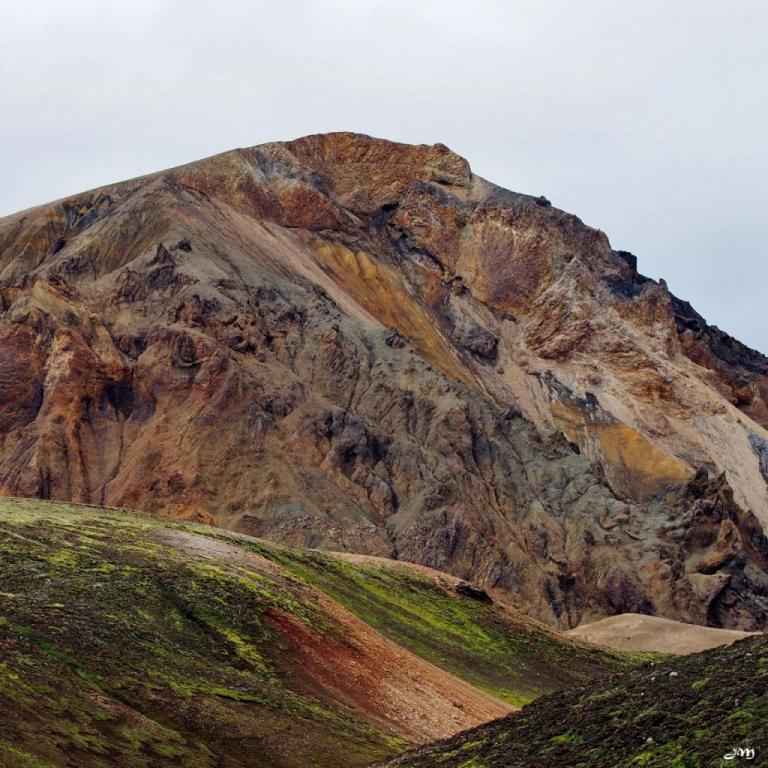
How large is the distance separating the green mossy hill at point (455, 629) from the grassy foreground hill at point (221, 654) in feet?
0.41

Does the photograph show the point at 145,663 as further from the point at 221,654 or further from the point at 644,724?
the point at 644,724

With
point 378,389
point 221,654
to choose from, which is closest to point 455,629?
point 221,654

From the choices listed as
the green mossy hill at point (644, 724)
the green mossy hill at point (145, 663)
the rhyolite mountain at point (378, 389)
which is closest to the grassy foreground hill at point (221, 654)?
the green mossy hill at point (145, 663)

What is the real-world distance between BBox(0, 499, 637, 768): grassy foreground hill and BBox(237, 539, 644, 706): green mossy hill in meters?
0.13

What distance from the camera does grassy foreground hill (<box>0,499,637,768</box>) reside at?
27.2 meters

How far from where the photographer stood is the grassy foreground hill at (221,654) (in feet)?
89.2

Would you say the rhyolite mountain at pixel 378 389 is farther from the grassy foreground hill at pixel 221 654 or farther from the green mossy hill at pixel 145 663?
the green mossy hill at pixel 145 663

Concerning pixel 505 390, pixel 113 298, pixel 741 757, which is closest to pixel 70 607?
pixel 741 757

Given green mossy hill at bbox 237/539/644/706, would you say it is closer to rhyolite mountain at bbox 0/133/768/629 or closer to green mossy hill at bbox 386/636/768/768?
rhyolite mountain at bbox 0/133/768/629

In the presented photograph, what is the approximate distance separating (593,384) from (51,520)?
81.6 m

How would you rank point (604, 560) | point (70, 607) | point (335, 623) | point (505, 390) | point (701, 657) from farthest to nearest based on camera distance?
point (505, 390) → point (604, 560) → point (335, 623) → point (70, 607) → point (701, 657)

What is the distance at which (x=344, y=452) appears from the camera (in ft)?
270

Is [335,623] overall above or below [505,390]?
below

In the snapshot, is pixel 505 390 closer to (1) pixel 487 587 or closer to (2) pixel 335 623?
(1) pixel 487 587
